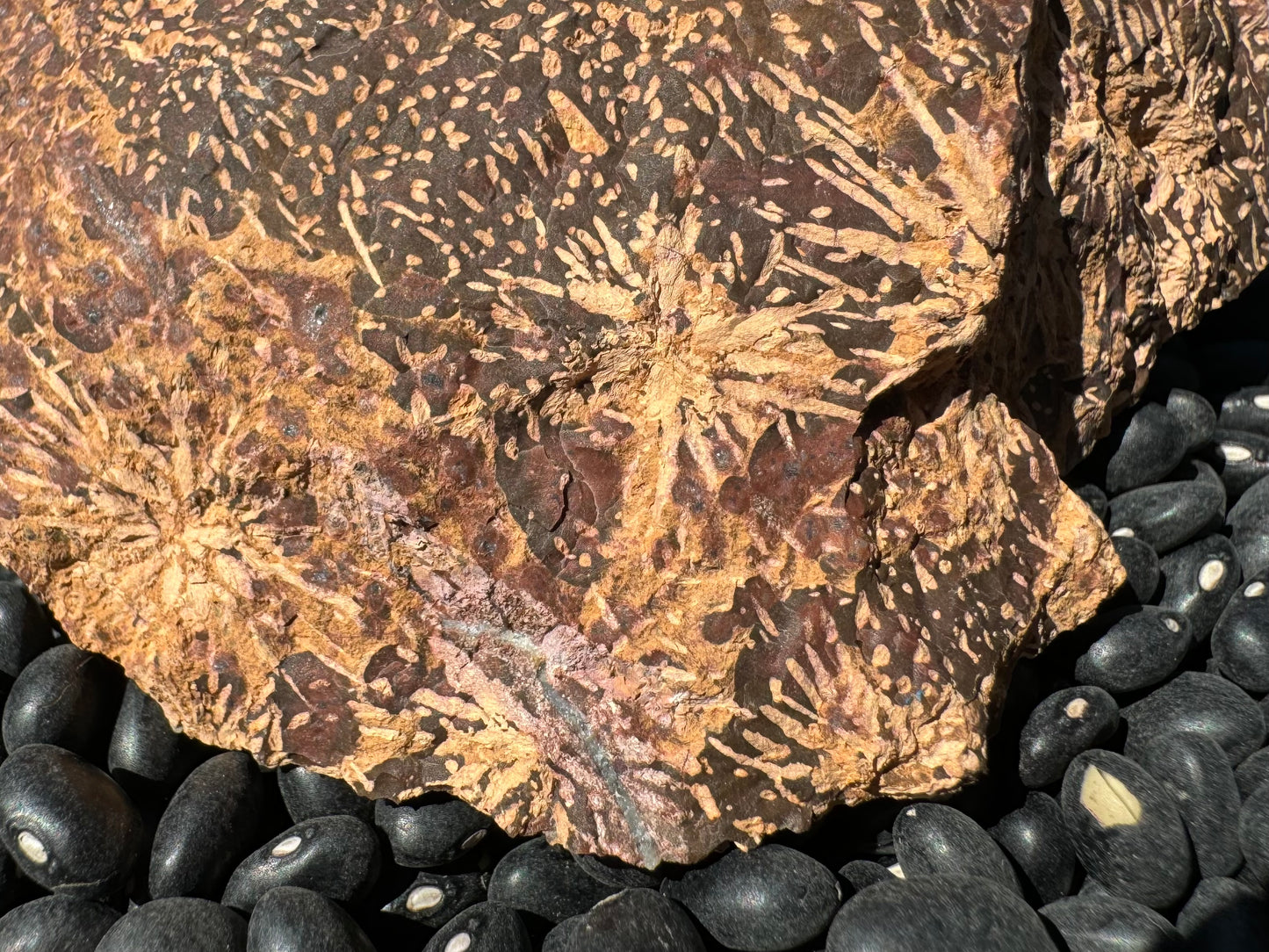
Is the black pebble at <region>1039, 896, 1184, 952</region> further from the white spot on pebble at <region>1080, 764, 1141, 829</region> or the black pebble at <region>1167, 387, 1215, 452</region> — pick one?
the black pebble at <region>1167, 387, 1215, 452</region>

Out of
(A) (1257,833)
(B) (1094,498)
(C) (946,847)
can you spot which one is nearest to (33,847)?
(C) (946,847)

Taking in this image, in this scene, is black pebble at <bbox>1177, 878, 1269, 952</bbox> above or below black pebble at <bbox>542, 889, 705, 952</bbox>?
below

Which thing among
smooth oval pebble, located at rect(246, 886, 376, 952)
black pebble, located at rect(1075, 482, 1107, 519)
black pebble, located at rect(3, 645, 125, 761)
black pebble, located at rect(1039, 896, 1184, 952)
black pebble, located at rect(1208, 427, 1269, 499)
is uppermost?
black pebble, located at rect(3, 645, 125, 761)

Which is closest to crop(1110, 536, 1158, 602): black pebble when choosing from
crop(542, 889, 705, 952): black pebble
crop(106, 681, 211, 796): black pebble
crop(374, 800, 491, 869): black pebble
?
crop(542, 889, 705, 952): black pebble

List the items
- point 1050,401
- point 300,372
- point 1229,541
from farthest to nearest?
point 1229,541
point 1050,401
point 300,372

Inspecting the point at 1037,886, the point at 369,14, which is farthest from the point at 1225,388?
the point at 369,14

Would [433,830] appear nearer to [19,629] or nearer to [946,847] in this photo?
[946,847]

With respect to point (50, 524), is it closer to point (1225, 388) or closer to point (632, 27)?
point (632, 27)
